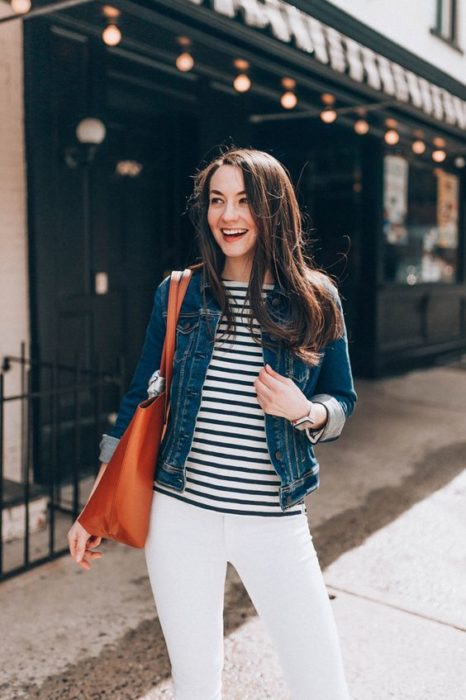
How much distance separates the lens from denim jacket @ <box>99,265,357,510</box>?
1989 millimetres

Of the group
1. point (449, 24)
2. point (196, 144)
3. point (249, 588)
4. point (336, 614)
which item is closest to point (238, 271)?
point (249, 588)

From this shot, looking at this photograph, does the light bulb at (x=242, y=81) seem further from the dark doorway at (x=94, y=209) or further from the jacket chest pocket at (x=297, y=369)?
the jacket chest pocket at (x=297, y=369)

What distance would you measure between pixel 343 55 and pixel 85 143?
74.7 inches

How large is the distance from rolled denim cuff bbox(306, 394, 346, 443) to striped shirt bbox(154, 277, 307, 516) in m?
0.17

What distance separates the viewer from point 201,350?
2035 millimetres

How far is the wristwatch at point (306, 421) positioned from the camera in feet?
6.36

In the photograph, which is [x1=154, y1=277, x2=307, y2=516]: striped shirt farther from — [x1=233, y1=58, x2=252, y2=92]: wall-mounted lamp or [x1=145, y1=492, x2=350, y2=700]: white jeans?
[x1=233, y1=58, x2=252, y2=92]: wall-mounted lamp

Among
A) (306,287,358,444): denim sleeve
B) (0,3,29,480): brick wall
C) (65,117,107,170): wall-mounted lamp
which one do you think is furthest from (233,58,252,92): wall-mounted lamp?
(306,287,358,444): denim sleeve

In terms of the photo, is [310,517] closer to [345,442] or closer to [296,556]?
[345,442]

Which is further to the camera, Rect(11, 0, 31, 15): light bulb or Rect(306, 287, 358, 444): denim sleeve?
Rect(11, 0, 31, 15): light bulb

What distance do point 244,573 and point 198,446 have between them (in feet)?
1.18

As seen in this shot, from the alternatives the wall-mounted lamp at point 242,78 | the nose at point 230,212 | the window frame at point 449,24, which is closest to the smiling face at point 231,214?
the nose at point 230,212

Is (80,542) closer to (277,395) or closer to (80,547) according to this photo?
(80,547)

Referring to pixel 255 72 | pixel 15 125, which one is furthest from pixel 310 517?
pixel 255 72
